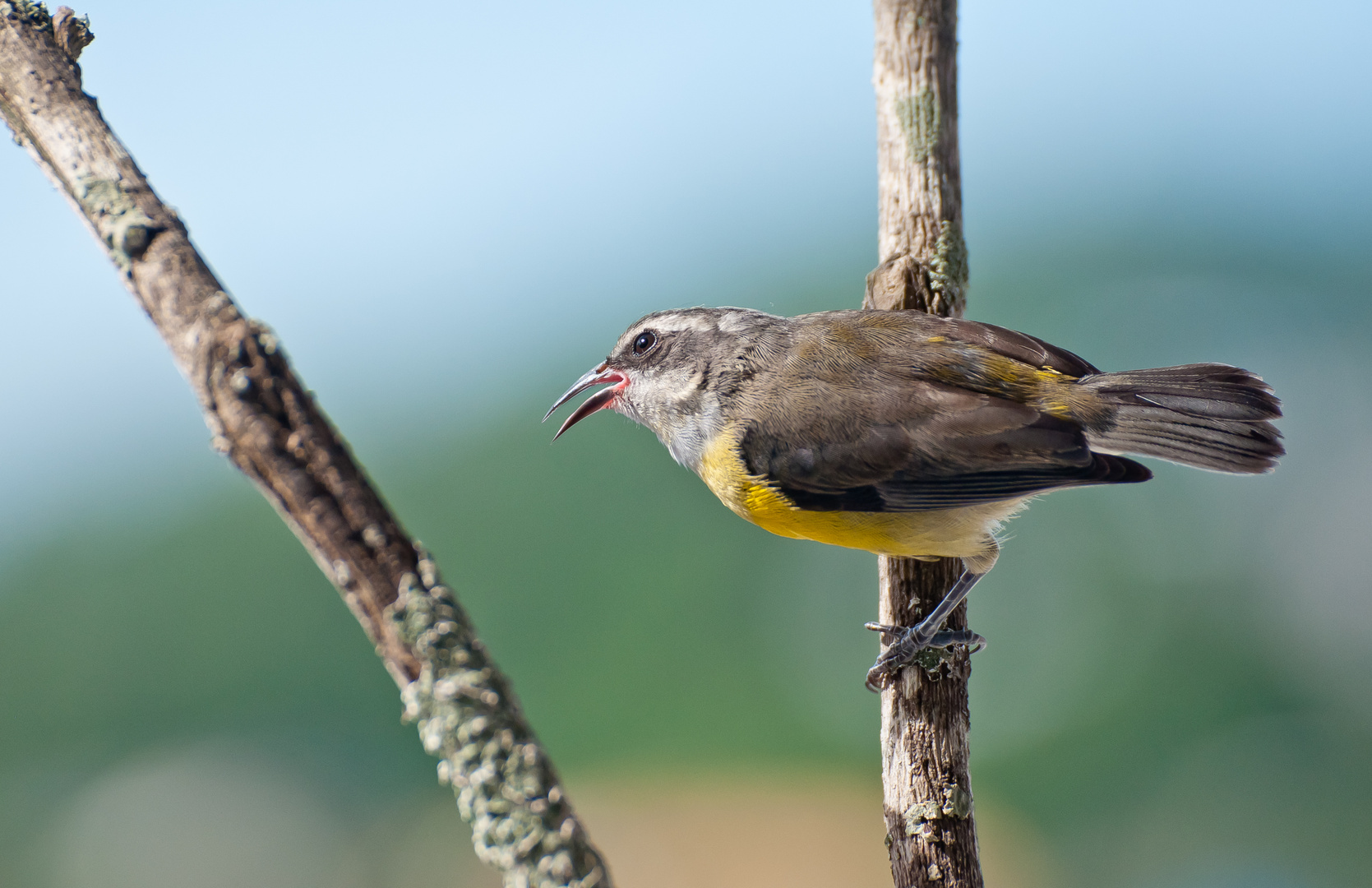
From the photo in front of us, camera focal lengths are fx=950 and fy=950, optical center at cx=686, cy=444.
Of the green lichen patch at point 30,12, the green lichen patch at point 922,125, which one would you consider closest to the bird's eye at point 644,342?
the green lichen patch at point 922,125

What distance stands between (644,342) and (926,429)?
114 centimetres

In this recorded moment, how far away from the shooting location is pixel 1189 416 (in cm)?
317

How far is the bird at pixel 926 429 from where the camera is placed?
305cm

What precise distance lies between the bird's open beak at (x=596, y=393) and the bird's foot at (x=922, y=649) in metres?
1.40

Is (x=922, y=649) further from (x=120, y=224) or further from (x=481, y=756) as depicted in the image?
(x=120, y=224)

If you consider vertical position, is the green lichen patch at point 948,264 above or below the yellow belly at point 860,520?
above

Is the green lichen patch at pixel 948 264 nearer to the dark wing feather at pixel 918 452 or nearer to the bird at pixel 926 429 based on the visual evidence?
the bird at pixel 926 429

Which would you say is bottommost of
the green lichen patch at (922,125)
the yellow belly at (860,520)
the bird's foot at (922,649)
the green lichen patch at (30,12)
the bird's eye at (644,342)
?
the bird's foot at (922,649)

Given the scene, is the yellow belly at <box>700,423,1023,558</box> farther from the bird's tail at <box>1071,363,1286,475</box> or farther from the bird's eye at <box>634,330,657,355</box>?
the bird's eye at <box>634,330,657,355</box>

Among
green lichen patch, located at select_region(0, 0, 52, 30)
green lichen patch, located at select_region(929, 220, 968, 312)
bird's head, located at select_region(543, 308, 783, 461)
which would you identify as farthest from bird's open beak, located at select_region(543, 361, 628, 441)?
green lichen patch, located at select_region(0, 0, 52, 30)

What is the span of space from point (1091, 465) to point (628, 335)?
5.62ft

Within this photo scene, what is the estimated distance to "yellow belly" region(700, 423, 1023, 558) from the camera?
3062 mm

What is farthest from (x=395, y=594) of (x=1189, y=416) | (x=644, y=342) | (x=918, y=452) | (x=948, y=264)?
(x=948, y=264)

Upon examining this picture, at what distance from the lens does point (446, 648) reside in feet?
6.03
